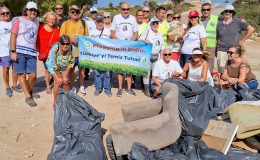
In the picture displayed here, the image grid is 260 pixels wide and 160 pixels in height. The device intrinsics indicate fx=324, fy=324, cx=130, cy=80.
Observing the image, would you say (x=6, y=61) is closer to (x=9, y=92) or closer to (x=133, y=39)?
(x=9, y=92)

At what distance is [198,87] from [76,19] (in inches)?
118

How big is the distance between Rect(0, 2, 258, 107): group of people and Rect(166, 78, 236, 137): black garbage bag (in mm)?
653

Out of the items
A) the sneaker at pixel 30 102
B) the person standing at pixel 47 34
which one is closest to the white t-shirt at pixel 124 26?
the person standing at pixel 47 34

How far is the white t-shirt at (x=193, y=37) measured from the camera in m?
6.29

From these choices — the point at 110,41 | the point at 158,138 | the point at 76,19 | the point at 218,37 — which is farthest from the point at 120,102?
the point at 158,138

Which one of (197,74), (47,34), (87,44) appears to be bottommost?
(197,74)

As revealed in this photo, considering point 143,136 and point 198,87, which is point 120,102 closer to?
point 198,87

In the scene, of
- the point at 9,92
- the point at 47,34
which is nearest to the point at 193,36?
the point at 47,34

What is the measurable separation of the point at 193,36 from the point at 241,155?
2.94 metres

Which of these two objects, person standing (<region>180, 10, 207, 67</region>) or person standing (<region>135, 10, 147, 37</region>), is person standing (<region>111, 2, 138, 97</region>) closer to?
person standing (<region>135, 10, 147, 37</region>)

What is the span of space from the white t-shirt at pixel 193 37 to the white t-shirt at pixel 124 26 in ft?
3.53

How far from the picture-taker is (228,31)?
645 centimetres

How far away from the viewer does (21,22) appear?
5902mm

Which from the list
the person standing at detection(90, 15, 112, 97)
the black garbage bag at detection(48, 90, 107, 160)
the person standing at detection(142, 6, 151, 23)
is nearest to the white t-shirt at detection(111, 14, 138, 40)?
the person standing at detection(90, 15, 112, 97)
